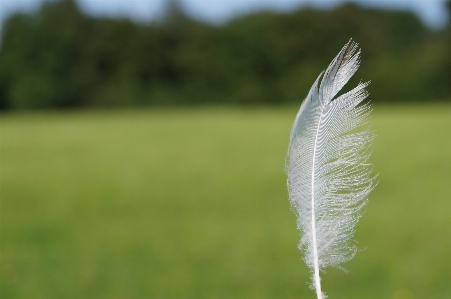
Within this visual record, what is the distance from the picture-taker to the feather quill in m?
0.44

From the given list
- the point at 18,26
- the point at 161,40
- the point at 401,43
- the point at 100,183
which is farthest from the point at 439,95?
the point at 100,183

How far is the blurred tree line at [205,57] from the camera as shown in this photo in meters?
21.9

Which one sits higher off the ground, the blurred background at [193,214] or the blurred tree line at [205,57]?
the blurred tree line at [205,57]

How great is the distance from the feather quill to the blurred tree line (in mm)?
21268

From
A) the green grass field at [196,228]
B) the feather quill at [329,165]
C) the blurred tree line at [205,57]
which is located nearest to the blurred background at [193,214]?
the green grass field at [196,228]

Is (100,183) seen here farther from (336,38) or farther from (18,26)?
(18,26)

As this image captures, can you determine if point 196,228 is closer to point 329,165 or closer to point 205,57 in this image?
point 329,165

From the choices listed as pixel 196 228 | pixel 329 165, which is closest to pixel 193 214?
pixel 196 228

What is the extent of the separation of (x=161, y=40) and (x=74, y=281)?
72.2 ft

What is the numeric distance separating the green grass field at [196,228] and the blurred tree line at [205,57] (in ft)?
48.5

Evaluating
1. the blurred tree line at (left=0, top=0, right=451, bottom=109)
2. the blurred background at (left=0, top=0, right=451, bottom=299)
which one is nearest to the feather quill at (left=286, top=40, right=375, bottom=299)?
the blurred background at (left=0, top=0, right=451, bottom=299)

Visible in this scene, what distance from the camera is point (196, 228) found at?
3967 mm

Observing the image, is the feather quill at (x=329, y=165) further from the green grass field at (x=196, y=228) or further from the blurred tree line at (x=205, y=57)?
the blurred tree line at (x=205, y=57)

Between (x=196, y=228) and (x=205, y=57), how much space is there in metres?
19.9
